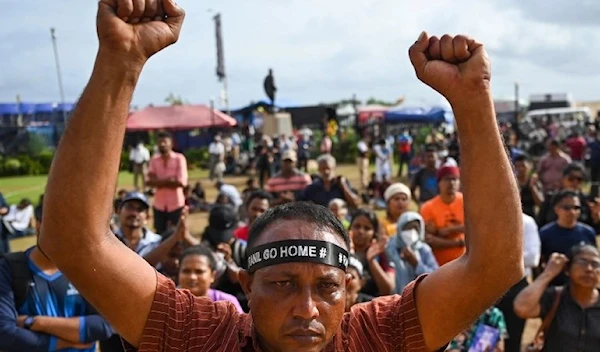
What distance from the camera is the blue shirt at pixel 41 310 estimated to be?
3211 millimetres

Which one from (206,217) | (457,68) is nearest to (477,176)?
(457,68)

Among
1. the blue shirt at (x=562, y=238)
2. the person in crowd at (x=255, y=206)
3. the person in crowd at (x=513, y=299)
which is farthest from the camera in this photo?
the person in crowd at (x=255, y=206)

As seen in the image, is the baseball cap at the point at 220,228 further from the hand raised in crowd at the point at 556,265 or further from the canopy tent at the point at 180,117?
the canopy tent at the point at 180,117

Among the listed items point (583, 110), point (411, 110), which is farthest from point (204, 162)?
point (583, 110)

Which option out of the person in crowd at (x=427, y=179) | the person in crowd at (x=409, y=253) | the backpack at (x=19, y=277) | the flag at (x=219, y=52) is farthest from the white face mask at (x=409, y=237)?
the flag at (x=219, y=52)

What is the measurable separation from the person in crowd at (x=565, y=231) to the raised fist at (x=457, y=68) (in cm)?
423

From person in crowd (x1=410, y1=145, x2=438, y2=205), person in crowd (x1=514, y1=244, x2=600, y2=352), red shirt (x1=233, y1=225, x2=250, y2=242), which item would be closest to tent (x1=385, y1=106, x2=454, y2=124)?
person in crowd (x1=410, y1=145, x2=438, y2=205)

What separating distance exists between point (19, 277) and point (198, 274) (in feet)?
3.27

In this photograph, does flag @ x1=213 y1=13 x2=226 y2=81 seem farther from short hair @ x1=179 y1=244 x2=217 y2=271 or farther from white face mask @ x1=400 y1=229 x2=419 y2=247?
short hair @ x1=179 y1=244 x2=217 y2=271

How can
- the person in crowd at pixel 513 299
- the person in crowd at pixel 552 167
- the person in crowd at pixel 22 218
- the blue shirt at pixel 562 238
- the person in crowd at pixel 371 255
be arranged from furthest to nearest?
the person in crowd at pixel 22 218
the person in crowd at pixel 552 167
the blue shirt at pixel 562 238
the person in crowd at pixel 513 299
the person in crowd at pixel 371 255

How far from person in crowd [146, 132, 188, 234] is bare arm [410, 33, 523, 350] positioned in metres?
6.32

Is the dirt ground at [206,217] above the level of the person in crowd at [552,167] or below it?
below

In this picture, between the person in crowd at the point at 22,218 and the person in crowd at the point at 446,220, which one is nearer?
the person in crowd at the point at 446,220

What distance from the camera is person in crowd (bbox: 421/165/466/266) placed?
17.5 feet
